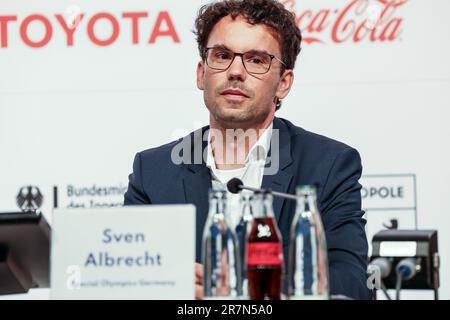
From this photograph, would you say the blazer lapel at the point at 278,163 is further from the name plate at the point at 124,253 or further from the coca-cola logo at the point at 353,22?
the name plate at the point at 124,253

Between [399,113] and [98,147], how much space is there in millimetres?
1263

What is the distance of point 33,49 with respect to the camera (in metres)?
3.81

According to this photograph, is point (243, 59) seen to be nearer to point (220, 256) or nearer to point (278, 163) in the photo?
point (278, 163)

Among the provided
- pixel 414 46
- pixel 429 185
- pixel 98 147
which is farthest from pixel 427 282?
pixel 98 147

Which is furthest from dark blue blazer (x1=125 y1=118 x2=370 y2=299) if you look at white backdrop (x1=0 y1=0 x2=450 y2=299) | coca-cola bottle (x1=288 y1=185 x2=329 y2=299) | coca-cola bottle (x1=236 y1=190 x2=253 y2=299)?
white backdrop (x1=0 y1=0 x2=450 y2=299)

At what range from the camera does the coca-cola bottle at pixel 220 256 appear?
1.65 m

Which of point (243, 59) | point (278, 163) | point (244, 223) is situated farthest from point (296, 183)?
point (244, 223)

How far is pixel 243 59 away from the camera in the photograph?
2.69 meters

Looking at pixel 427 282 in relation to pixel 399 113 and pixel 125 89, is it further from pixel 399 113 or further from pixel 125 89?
pixel 125 89

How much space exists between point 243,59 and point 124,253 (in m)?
1.23

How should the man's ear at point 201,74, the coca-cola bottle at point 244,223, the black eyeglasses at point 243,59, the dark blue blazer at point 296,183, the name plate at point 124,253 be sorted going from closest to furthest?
the name plate at point 124,253 → the coca-cola bottle at point 244,223 → the dark blue blazer at point 296,183 → the black eyeglasses at point 243,59 → the man's ear at point 201,74

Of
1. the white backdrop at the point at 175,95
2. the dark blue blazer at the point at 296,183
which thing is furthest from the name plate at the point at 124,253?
the white backdrop at the point at 175,95

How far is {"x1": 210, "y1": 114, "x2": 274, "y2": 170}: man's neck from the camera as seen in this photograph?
2.82 meters
